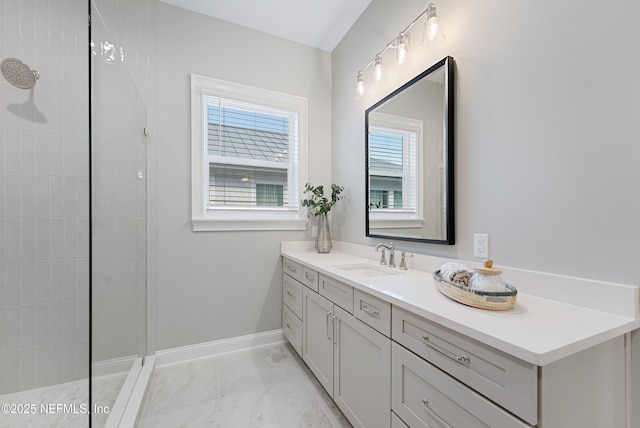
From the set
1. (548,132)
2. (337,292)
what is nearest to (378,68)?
(548,132)

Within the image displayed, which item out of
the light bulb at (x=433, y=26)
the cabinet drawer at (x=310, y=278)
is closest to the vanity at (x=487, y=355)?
the cabinet drawer at (x=310, y=278)

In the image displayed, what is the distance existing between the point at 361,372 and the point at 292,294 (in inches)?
39.4

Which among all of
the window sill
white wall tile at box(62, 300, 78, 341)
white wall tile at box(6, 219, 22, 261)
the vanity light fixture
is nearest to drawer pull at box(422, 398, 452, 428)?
the vanity light fixture

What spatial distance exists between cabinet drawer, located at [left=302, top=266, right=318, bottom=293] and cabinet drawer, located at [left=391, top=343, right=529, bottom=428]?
30.6 inches

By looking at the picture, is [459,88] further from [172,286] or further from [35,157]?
[35,157]

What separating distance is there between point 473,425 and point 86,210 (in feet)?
7.89

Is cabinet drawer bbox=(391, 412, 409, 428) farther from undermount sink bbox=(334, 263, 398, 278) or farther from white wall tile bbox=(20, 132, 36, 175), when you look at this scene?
white wall tile bbox=(20, 132, 36, 175)

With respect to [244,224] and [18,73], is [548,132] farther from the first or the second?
[18,73]

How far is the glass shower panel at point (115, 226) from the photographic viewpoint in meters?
1.24

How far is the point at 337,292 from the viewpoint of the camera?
4.90 feet

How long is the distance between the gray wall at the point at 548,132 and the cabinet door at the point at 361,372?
0.63 meters

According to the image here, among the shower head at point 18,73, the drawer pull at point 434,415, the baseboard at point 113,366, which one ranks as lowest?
the baseboard at point 113,366

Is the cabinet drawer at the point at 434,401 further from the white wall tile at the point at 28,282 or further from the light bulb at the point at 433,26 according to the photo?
the white wall tile at the point at 28,282

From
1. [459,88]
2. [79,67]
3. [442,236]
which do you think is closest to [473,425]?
[442,236]
